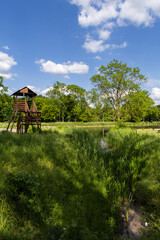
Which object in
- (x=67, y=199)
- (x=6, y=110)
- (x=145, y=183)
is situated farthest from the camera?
(x=6, y=110)

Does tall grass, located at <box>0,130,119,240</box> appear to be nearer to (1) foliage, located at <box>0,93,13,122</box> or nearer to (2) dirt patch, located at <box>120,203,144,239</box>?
(2) dirt patch, located at <box>120,203,144,239</box>

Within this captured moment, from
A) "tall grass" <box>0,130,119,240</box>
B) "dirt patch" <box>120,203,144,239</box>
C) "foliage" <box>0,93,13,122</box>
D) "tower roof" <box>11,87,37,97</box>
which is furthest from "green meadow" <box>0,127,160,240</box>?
"foliage" <box>0,93,13,122</box>

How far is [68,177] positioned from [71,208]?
1.26m

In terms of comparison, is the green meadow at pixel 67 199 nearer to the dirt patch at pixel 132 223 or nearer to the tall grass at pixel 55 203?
the tall grass at pixel 55 203

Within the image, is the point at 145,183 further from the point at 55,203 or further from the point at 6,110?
the point at 6,110

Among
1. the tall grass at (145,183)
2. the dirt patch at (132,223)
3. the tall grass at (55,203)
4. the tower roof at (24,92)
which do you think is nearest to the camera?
the tall grass at (55,203)

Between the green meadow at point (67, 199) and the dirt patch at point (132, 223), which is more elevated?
the green meadow at point (67, 199)

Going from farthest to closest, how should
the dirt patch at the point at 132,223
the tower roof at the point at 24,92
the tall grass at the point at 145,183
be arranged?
the tower roof at the point at 24,92
the tall grass at the point at 145,183
the dirt patch at the point at 132,223

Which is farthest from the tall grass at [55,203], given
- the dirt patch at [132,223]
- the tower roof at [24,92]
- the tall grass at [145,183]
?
the tower roof at [24,92]

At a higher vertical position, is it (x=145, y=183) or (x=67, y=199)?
(x=145, y=183)

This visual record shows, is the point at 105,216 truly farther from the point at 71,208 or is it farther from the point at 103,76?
the point at 103,76

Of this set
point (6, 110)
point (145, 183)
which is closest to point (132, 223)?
point (145, 183)

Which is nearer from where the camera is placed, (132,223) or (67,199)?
(132,223)

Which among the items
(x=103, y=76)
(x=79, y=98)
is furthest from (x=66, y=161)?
(x=79, y=98)
